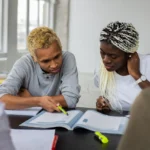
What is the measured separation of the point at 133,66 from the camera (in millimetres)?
1730

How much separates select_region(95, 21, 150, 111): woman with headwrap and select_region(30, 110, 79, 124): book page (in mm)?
261

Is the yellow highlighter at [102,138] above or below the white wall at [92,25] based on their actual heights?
below

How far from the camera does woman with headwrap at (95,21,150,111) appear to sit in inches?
64.1

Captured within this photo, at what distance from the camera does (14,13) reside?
243cm

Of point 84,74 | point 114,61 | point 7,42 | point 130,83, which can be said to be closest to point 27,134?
point 114,61

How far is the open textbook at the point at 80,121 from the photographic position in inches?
43.3

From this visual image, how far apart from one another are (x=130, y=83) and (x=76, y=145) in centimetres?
91

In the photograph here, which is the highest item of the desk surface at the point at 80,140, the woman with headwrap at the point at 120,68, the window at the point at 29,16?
the window at the point at 29,16

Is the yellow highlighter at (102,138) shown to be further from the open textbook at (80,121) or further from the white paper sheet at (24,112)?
the white paper sheet at (24,112)

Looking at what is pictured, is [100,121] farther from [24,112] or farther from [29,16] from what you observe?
[29,16]

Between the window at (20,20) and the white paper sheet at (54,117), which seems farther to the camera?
the window at (20,20)

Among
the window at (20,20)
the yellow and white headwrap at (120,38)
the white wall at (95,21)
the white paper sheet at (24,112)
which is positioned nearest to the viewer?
the white paper sheet at (24,112)

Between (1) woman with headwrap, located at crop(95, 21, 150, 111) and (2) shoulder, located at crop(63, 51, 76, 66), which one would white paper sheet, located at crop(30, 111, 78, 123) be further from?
(2) shoulder, located at crop(63, 51, 76, 66)

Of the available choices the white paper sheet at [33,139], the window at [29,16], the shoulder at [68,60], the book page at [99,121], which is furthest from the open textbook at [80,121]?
the window at [29,16]
